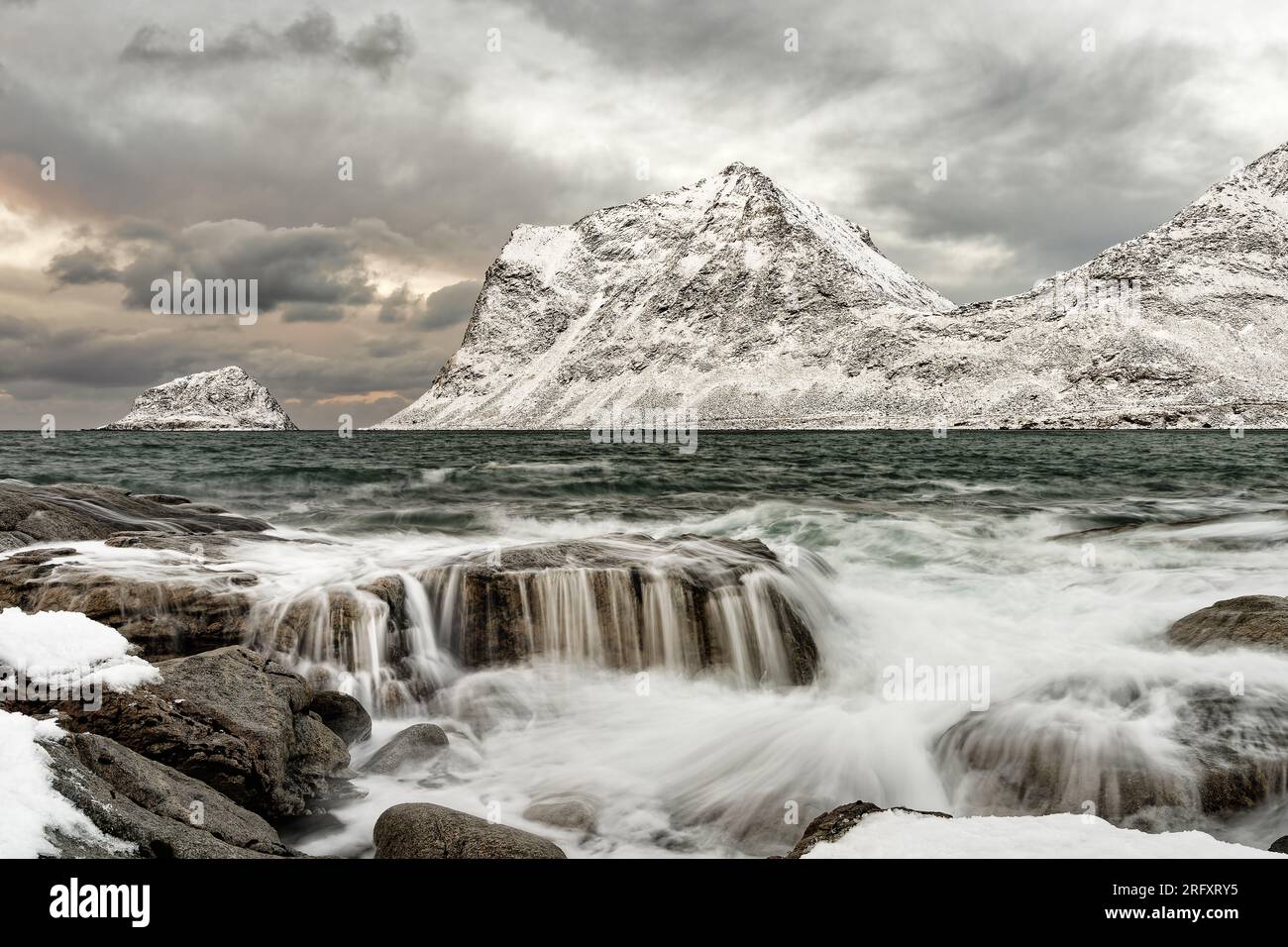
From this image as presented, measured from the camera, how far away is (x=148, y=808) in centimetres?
425

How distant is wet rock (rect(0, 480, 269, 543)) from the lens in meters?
11.6

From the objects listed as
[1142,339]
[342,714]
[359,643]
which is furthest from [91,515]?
[1142,339]

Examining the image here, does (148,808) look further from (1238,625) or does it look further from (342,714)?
(1238,625)

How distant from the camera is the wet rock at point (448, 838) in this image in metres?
4.77

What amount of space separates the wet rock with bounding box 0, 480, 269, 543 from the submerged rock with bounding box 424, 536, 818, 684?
20.6 feet

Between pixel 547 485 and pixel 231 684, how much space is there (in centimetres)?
2289

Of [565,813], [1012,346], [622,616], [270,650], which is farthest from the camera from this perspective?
[1012,346]

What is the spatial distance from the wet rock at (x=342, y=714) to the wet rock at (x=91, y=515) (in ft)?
22.0

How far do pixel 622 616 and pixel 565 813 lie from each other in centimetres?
360

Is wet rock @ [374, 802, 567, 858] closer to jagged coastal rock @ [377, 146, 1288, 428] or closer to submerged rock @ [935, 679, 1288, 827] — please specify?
submerged rock @ [935, 679, 1288, 827]

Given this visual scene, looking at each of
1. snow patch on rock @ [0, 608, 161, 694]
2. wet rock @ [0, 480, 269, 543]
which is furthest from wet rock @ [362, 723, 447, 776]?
wet rock @ [0, 480, 269, 543]

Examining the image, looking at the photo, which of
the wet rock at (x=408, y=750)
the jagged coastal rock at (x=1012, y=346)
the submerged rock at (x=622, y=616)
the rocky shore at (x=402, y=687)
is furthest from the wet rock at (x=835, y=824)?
the jagged coastal rock at (x=1012, y=346)

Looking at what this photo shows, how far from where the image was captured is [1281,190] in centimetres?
16125
